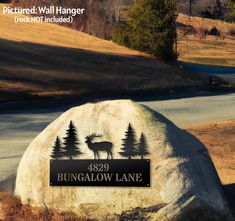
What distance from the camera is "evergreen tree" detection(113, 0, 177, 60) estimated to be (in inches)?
1409

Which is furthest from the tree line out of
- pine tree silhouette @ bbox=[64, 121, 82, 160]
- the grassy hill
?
the grassy hill

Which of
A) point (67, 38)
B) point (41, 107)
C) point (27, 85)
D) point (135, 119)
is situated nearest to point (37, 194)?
point (135, 119)

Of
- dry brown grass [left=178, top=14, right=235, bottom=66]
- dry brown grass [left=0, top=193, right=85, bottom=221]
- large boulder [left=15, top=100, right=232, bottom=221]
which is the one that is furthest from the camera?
dry brown grass [left=178, top=14, right=235, bottom=66]

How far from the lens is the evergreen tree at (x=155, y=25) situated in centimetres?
3578

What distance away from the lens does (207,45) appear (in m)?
68.6

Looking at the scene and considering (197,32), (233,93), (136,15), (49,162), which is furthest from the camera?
(197,32)

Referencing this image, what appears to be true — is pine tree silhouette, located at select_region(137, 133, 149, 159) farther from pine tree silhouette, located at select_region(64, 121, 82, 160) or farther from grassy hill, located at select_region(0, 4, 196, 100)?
grassy hill, located at select_region(0, 4, 196, 100)

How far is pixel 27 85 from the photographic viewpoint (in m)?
24.7

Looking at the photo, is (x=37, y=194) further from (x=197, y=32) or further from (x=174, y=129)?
(x=197, y=32)

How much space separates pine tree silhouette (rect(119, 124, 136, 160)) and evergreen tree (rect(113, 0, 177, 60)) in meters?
30.3

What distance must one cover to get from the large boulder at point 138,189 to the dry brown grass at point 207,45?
47391 millimetres

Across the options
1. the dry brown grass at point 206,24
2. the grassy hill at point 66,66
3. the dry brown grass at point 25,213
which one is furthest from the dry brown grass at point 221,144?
the dry brown grass at point 206,24

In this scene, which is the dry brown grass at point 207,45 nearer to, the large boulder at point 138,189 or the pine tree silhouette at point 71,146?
the large boulder at point 138,189

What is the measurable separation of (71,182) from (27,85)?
63.2 ft
